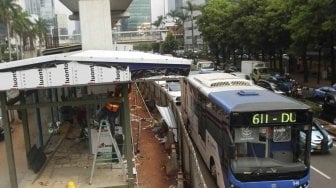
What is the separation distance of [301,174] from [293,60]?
53354 mm

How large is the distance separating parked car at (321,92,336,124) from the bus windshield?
13.0 meters

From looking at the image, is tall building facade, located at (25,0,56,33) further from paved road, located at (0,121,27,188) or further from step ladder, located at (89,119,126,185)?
step ladder, located at (89,119,126,185)

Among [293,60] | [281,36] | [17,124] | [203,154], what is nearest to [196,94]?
[203,154]

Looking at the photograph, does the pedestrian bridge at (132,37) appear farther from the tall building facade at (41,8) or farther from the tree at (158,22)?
the tall building facade at (41,8)

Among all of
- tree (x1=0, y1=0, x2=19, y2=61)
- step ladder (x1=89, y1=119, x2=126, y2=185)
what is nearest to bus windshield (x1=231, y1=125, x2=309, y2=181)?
step ladder (x1=89, y1=119, x2=126, y2=185)

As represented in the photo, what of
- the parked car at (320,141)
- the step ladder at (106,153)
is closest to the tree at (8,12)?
the parked car at (320,141)

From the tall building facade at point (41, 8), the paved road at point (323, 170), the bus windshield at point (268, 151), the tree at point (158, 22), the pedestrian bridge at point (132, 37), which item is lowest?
the paved road at point (323, 170)

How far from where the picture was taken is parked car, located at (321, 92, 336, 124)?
2283cm

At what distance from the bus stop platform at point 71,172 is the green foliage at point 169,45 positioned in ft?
348

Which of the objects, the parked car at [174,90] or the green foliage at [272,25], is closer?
the parked car at [174,90]

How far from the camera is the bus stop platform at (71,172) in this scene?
11125 millimetres

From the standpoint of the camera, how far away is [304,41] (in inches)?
1431

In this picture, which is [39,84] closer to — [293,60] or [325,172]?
[325,172]

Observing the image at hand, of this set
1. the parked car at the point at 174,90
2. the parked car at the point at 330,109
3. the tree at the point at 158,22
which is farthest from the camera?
the tree at the point at 158,22
